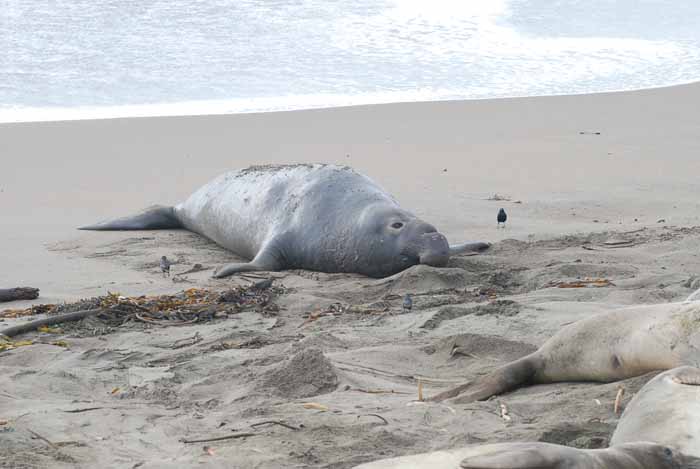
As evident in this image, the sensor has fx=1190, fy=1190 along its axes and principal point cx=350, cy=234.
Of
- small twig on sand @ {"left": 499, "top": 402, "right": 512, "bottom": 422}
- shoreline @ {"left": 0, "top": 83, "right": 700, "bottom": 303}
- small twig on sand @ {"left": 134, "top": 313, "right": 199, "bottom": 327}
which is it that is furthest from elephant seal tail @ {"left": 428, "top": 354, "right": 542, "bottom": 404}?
shoreline @ {"left": 0, "top": 83, "right": 700, "bottom": 303}

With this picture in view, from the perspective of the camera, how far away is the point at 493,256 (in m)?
6.47

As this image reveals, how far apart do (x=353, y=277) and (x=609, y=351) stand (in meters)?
2.69

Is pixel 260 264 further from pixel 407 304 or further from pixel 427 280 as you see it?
pixel 407 304

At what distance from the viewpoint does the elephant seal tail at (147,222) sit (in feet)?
25.0

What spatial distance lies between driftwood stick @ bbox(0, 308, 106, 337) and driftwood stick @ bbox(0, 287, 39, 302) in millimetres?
722

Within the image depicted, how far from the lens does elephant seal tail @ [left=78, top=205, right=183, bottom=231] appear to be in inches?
300

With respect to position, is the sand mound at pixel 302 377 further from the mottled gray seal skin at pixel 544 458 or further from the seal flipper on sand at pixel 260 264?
the seal flipper on sand at pixel 260 264

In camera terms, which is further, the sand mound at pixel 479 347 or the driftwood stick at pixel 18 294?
the driftwood stick at pixel 18 294

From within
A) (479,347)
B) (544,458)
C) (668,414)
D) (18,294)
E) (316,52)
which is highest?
(316,52)

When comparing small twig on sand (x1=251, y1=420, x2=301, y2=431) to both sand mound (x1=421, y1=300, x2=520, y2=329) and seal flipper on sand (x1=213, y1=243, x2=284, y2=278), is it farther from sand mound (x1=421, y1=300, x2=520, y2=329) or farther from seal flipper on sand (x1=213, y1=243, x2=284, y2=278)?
seal flipper on sand (x1=213, y1=243, x2=284, y2=278)

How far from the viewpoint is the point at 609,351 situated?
393 centimetres

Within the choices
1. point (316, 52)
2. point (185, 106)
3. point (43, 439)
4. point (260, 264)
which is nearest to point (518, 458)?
point (43, 439)

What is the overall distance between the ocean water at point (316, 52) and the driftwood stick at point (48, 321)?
664cm

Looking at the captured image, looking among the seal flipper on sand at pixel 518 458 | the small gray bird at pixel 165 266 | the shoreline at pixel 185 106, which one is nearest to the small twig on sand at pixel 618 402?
the seal flipper on sand at pixel 518 458
